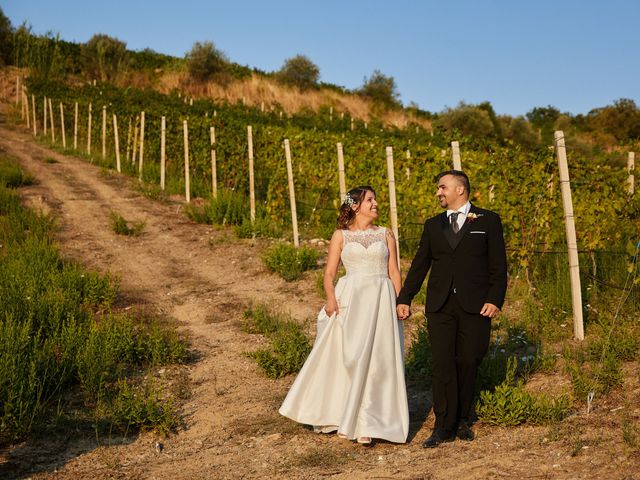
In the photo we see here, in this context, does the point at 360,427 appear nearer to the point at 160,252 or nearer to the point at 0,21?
the point at 160,252

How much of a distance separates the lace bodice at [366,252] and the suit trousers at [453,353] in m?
0.53

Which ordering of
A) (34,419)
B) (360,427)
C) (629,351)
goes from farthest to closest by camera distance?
1. (629,351)
2. (34,419)
3. (360,427)

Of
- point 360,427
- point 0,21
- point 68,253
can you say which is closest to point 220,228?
point 68,253

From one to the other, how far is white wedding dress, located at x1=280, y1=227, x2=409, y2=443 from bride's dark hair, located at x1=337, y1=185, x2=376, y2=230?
81 mm

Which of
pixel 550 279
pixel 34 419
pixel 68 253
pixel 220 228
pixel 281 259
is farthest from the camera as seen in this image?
pixel 220 228

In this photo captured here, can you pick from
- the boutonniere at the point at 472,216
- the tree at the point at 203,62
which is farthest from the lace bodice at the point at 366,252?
the tree at the point at 203,62

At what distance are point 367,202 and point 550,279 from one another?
4.13m

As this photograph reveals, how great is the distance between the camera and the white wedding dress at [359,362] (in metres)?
5.07

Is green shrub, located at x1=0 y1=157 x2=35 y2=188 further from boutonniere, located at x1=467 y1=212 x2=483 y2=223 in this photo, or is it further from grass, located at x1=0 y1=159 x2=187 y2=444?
boutonniere, located at x1=467 y1=212 x2=483 y2=223

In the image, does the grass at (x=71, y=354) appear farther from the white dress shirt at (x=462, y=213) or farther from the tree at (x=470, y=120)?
the tree at (x=470, y=120)

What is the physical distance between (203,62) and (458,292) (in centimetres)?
4453

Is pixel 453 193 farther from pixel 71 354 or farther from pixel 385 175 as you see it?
pixel 385 175

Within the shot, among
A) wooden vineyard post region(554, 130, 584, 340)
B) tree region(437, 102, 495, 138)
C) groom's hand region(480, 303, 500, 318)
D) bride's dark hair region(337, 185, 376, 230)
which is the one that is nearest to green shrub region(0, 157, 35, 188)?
wooden vineyard post region(554, 130, 584, 340)

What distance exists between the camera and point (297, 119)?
36.9 metres
